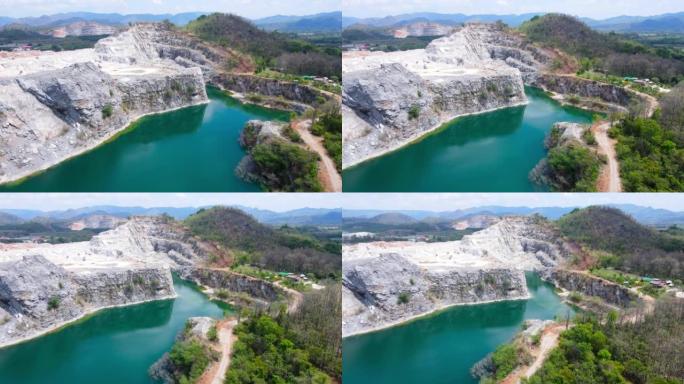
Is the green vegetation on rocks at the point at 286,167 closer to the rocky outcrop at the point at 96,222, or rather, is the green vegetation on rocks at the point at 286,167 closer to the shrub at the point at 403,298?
the shrub at the point at 403,298

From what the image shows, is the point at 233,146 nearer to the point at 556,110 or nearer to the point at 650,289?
the point at 556,110

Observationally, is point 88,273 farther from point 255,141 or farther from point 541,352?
point 541,352

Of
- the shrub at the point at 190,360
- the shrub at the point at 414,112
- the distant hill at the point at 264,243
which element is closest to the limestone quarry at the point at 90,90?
the distant hill at the point at 264,243

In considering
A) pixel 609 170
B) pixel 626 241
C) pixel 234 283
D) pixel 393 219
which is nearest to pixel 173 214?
pixel 234 283

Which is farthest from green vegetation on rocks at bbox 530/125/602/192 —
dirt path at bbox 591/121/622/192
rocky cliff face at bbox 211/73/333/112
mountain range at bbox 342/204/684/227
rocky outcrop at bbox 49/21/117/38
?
rocky outcrop at bbox 49/21/117/38

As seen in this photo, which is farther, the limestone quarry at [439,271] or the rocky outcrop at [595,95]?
the limestone quarry at [439,271]

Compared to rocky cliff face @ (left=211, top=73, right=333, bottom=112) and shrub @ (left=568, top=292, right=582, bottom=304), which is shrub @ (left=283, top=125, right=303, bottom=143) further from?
shrub @ (left=568, top=292, right=582, bottom=304)
